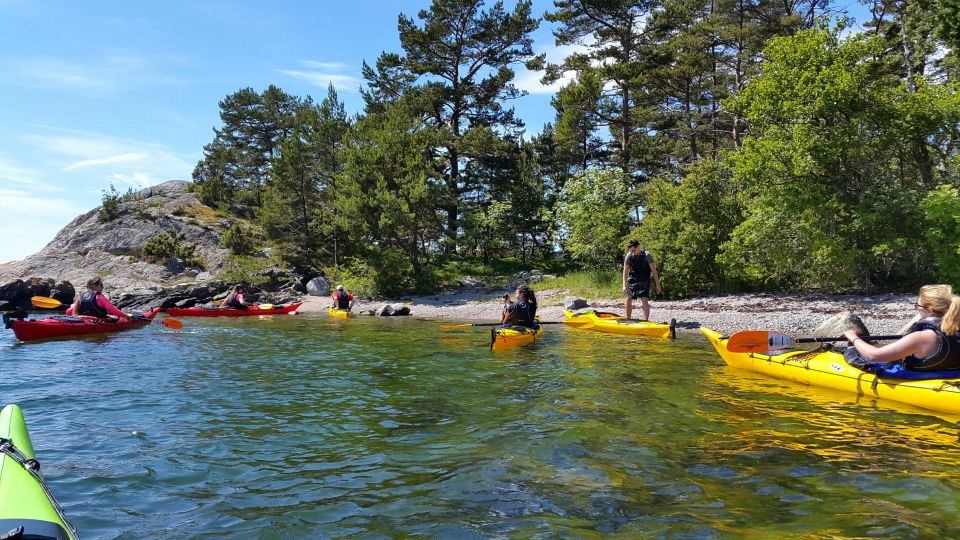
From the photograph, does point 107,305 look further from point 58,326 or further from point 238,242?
point 238,242

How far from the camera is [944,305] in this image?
6043 mm

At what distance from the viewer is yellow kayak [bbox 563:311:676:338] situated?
13273 millimetres

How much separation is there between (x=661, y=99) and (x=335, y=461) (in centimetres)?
3236

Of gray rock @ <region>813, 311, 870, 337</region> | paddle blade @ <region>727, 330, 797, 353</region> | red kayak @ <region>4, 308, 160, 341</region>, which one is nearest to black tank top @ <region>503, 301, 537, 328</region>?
paddle blade @ <region>727, 330, 797, 353</region>

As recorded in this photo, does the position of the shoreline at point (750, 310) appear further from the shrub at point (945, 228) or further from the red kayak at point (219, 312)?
the red kayak at point (219, 312)

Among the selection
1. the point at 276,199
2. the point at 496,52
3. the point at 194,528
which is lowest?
the point at 194,528

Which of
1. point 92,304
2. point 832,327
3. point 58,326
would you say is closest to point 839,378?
point 832,327

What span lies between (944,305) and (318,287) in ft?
93.1

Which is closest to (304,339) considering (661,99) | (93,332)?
(93,332)

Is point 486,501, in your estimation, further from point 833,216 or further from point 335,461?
point 833,216

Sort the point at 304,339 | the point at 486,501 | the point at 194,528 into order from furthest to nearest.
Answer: the point at 304,339 < the point at 486,501 < the point at 194,528

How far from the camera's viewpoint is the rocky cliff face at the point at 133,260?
1145 inches

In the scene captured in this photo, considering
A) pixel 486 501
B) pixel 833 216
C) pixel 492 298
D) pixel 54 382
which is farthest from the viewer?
Answer: pixel 492 298

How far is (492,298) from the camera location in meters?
25.7
